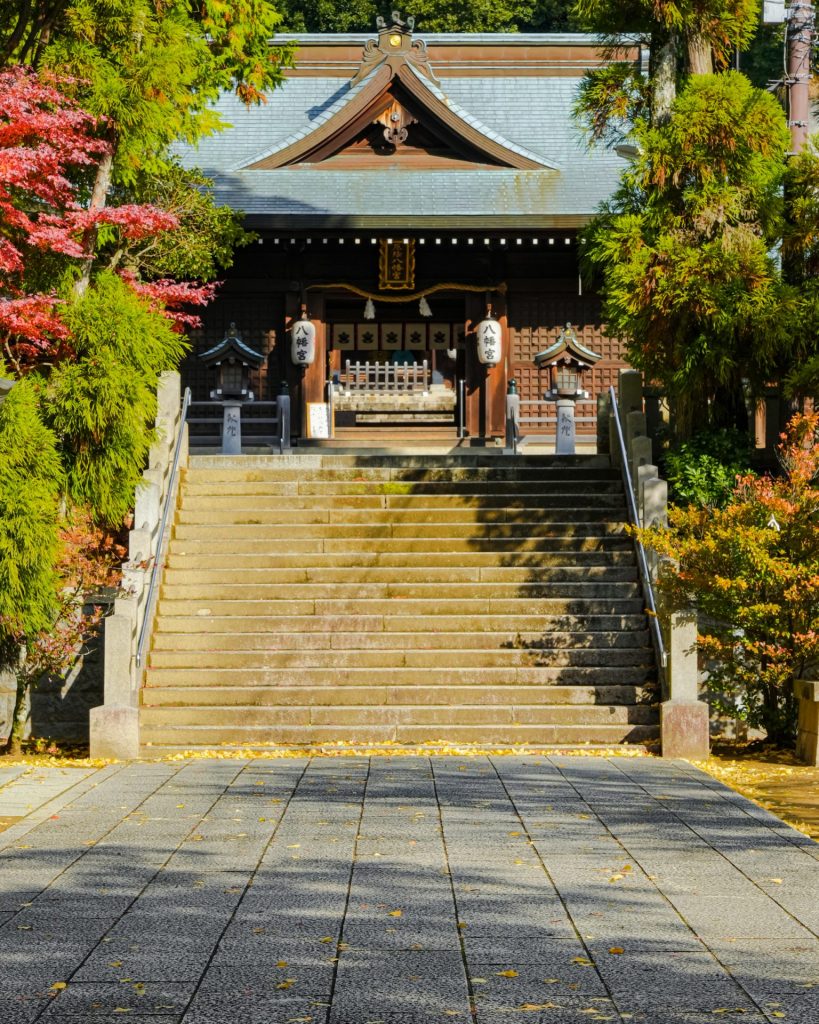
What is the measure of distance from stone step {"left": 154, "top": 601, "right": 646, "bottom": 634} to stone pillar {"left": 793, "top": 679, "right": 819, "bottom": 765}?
2279 millimetres

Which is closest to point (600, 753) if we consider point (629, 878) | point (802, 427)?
point (802, 427)

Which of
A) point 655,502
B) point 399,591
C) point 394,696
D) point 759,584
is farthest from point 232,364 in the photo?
point 759,584

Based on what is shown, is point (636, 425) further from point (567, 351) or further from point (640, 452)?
point (567, 351)

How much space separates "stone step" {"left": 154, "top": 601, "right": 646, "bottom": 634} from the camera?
14070 mm

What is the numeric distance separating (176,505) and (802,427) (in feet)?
24.0

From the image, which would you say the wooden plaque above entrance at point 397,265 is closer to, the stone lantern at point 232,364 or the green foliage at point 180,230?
the stone lantern at point 232,364

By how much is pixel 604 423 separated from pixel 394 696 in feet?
21.4

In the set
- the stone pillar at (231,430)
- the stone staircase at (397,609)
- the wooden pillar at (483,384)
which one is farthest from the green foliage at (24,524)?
the wooden pillar at (483,384)

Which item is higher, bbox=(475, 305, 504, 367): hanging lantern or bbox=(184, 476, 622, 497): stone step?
bbox=(475, 305, 504, 367): hanging lantern

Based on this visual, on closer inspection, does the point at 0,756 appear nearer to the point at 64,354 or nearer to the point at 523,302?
the point at 64,354

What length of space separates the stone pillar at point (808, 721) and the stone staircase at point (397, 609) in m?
1.44

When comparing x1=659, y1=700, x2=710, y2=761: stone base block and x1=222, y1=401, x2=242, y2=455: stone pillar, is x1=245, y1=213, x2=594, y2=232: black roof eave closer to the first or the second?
x1=222, y1=401, x2=242, y2=455: stone pillar

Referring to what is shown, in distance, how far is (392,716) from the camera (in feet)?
42.4

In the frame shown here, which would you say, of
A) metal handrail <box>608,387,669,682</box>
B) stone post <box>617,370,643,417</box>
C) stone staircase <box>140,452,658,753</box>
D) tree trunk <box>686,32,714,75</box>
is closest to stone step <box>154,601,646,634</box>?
stone staircase <box>140,452,658,753</box>
